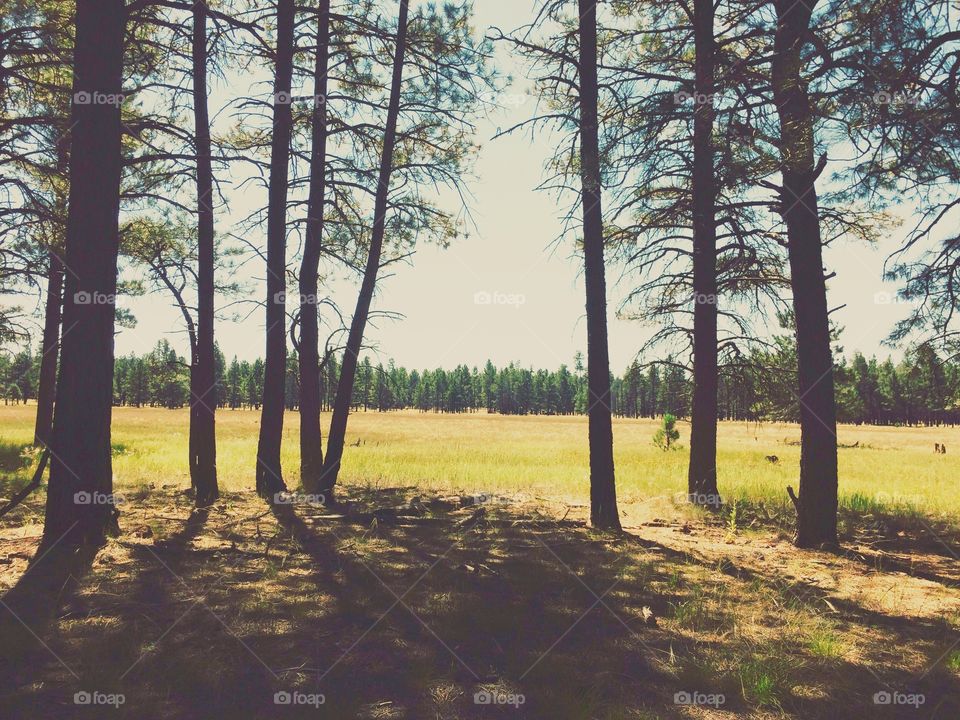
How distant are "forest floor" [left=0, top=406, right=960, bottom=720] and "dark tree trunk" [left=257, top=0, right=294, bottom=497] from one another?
2.26m

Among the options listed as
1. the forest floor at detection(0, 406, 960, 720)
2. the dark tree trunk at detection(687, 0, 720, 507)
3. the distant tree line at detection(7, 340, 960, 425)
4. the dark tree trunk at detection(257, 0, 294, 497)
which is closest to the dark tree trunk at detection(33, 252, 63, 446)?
the distant tree line at detection(7, 340, 960, 425)

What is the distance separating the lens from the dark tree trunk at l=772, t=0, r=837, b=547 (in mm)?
7211

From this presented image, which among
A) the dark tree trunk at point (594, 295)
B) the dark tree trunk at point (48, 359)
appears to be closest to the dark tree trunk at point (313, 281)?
the dark tree trunk at point (594, 295)

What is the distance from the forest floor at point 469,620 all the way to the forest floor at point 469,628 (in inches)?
0.8

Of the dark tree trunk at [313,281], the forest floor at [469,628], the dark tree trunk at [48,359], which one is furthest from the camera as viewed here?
the dark tree trunk at [48,359]

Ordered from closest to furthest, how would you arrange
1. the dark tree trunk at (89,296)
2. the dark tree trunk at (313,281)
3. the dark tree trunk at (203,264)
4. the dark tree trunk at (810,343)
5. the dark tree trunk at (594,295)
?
the dark tree trunk at (89,296), the dark tree trunk at (810,343), the dark tree trunk at (594,295), the dark tree trunk at (203,264), the dark tree trunk at (313,281)

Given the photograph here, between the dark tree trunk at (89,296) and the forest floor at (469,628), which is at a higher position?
the dark tree trunk at (89,296)

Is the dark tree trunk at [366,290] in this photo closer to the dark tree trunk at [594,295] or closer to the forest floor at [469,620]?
the forest floor at [469,620]

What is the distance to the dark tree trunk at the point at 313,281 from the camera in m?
11.1

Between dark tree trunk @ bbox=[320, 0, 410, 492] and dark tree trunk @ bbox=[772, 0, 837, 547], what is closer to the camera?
dark tree trunk @ bbox=[772, 0, 837, 547]

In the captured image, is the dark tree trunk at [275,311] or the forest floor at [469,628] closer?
the forest floor at [469,628]

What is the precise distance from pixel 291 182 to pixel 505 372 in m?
120

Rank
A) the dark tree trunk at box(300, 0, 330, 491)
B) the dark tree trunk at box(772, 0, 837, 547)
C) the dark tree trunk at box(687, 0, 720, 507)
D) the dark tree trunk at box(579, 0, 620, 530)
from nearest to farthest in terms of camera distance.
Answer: the dark tree trunk at box(772, 0, 837, 547), the dark tree trunk at box(579, 0, 620, 530), the dark tree trunk at box(687, 0, 720, 507), the dark tree trunk at box(300, 0, 330, 491)

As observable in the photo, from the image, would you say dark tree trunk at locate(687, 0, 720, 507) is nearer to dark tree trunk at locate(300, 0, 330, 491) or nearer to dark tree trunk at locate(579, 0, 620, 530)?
dark tree trunk at locate(579, 0, 620, 530)
